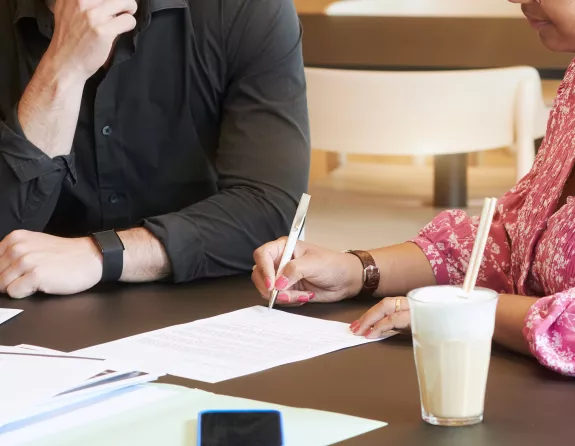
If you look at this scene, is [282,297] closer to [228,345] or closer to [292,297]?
[292,297]

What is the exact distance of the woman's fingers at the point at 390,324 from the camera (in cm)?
118

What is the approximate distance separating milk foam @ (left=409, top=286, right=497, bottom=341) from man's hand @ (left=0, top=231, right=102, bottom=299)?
2.17 feet

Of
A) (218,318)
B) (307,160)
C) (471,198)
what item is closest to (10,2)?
(307,160)

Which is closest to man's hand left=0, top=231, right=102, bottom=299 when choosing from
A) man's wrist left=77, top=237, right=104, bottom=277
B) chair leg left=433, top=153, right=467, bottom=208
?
man's wrist left=77, top=237, right=104, bottom=277

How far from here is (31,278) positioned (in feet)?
4.65

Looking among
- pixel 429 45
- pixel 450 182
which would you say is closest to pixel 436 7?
pixel 429 45

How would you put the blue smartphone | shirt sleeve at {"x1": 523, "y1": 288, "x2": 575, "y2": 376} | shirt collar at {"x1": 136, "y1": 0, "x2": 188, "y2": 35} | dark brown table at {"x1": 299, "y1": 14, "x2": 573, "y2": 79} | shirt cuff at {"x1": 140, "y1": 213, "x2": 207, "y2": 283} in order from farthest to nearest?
dark brown table at {"x1": 299, "y1": 14, "x2": 573, "y2": 79}, shirt collar at {"x1": 136, "y1": 0, "x2": 188, "y2": 35}, shirt cuff at {"x1": 140, "y1": 213, "x2": 207, "y2": 283}, shirt sleeve at {"x1": 523, "y1": 288, "x2": 575, "y2": 376}, the blue smartphone

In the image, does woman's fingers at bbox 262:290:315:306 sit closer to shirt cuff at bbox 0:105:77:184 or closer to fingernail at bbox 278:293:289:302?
fingernail at bbox 278:293:289:302

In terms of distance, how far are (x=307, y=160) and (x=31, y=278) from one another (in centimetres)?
56

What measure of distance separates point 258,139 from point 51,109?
0.34m

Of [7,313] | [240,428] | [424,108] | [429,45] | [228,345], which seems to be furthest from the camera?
[429,45]

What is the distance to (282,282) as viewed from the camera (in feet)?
4.41

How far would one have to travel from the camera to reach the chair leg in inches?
111

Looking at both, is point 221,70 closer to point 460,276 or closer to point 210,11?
point 210,11
